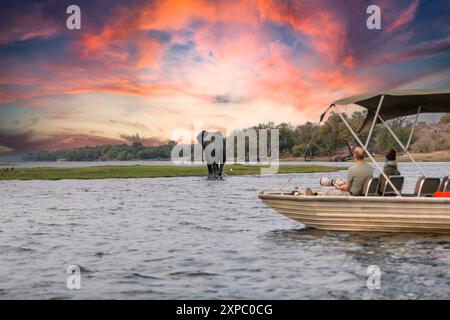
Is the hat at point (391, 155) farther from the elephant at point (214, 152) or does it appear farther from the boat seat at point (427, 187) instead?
the elephant at point (214, 152)

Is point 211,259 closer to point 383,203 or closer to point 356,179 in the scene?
point 356,179

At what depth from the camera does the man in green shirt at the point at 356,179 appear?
18.5 metres

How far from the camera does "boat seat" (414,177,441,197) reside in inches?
717

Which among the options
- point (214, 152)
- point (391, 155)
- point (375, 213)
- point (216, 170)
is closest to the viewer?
point (375, 213)

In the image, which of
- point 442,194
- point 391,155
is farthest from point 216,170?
point 442,194

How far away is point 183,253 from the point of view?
1781cm

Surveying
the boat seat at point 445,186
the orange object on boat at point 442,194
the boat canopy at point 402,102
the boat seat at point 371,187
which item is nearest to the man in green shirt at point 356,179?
the boat seat at point 371,187

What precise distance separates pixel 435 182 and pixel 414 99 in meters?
2.60

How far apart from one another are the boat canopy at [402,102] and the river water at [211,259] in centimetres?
390

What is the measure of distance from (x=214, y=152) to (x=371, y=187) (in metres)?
50.8

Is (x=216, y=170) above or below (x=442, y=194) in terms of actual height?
below

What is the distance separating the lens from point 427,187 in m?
18.4
